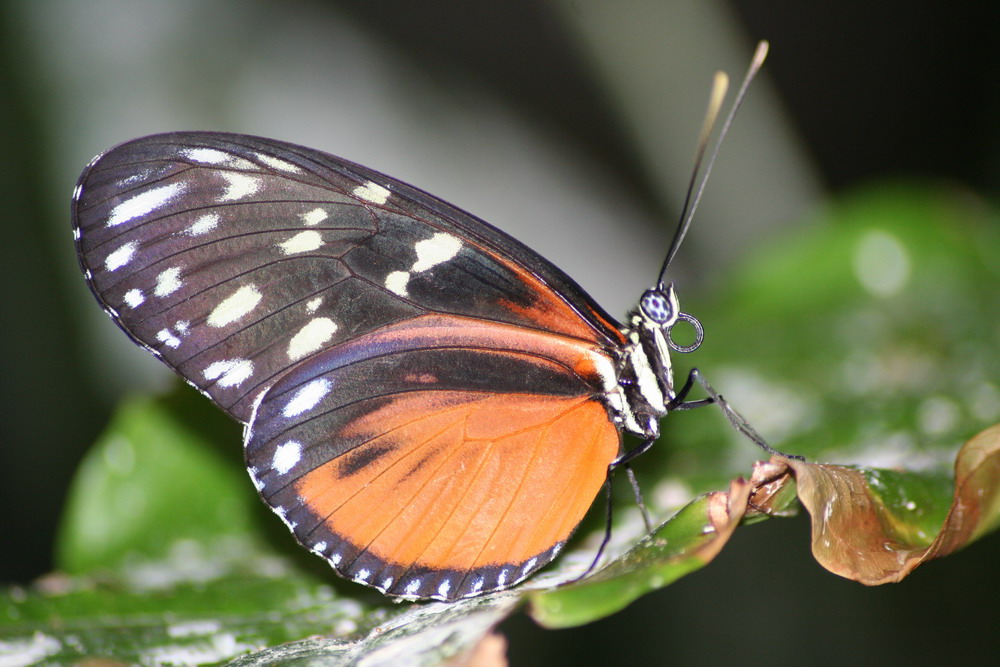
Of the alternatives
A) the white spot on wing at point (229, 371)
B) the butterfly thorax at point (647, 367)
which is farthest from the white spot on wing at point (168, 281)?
the butterfly thorax at point (647, 367)

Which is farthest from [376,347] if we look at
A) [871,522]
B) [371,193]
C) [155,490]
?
[871,522]

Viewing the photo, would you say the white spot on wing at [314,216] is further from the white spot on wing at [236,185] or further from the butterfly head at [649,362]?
the butterfly head at [649,362]

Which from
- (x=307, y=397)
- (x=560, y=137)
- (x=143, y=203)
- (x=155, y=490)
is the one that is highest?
(x=143, y=203)

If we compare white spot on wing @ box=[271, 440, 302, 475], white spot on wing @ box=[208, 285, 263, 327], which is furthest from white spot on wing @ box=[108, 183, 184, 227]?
white spot on wing @ box=[271, 440, 302, 475]

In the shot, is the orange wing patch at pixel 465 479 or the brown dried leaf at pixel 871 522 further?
the orange wing patch at pixel 465 479

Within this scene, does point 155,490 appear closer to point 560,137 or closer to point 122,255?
point 122,255

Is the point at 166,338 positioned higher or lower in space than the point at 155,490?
higher

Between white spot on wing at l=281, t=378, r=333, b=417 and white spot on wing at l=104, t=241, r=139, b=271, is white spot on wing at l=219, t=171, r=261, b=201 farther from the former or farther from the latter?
white spot on wing at l=281, t=378, r=333, b=417
